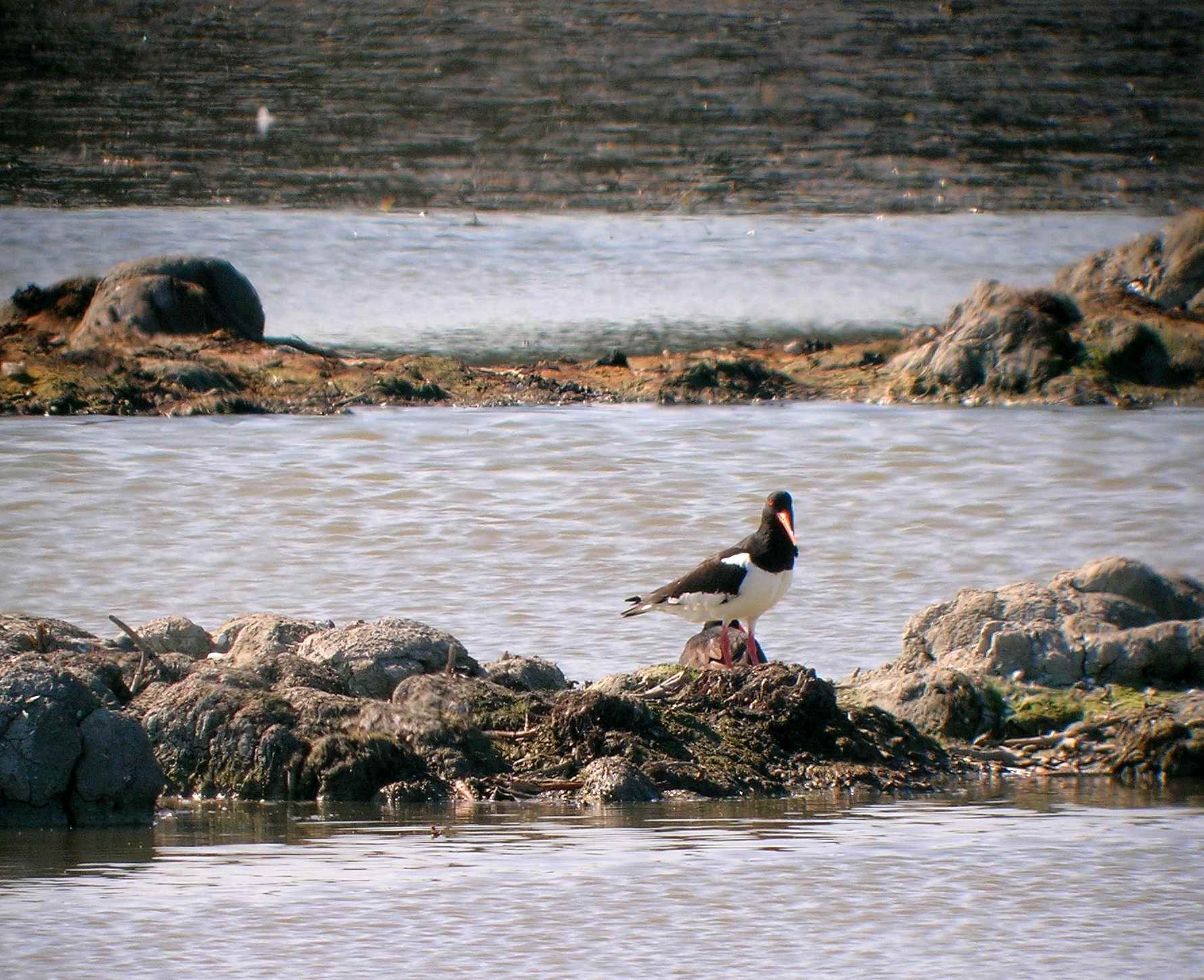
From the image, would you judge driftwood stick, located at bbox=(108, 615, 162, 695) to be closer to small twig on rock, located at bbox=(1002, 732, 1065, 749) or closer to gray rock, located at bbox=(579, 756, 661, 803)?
gray rock, located at bbox=(579, 756, 661, 803)

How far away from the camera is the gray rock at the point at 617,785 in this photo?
10039 millimetres

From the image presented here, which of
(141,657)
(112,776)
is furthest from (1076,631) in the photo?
(112,776)

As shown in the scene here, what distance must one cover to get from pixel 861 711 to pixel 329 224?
2299 centimetres

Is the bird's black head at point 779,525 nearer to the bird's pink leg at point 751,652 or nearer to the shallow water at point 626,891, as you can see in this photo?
the bird's pink leg at point 751,652

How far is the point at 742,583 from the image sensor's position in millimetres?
11781

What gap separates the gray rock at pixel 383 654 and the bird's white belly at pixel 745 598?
1.34 metres

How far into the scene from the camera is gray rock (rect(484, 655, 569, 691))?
11.3m

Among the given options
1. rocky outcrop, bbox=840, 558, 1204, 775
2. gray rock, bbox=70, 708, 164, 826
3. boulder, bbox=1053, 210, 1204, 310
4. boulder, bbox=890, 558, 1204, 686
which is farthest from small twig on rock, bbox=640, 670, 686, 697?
boulder, bbox=1053, 210, 1204, 310

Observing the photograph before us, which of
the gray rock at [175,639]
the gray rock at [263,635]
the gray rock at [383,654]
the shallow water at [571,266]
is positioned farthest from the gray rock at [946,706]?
the shallow water at [571,266]

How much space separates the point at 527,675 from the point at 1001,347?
38.8 feet

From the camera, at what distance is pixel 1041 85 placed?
53188 mm

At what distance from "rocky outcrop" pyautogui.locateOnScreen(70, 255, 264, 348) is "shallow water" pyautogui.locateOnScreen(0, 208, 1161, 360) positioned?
1519mm

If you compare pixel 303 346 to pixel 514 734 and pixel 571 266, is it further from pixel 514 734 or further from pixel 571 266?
pixel 514 734

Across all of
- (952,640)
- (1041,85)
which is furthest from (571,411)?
(1041,85)
